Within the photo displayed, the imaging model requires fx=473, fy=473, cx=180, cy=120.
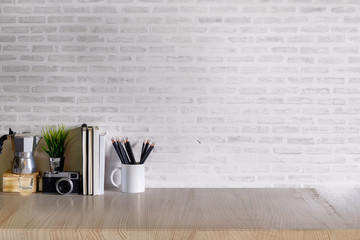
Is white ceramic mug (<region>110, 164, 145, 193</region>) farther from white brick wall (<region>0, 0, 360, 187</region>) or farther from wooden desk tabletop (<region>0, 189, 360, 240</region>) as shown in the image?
white brick wall (<region>0, 0, 360, 187</region>)

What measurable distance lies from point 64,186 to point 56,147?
0.77 ft

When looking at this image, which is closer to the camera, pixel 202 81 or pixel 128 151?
pixel 128 151

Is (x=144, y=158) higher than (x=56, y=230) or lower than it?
higher

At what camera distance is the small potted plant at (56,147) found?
101 inches

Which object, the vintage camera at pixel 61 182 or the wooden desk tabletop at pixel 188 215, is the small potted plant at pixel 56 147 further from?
the wooden desk tabletop at pixel 188 215

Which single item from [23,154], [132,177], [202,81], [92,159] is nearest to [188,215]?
[132,177]

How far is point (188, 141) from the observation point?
266 cm

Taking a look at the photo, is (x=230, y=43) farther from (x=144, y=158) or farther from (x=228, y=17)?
(x=144, y=158)

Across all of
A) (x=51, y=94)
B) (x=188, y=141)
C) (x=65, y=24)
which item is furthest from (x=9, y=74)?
(x=188, y=141)

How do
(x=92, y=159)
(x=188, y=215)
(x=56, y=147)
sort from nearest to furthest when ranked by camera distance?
(x=188, y=215)
(x=92, y=159)
(x=56, y=147)

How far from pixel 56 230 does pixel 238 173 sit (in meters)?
1.17

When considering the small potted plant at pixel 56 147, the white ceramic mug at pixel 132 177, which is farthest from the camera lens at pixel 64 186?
the white ceramic mug at pixel 132 177

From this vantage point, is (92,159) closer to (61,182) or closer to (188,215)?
(61,182)

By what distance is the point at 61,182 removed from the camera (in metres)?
2.47
